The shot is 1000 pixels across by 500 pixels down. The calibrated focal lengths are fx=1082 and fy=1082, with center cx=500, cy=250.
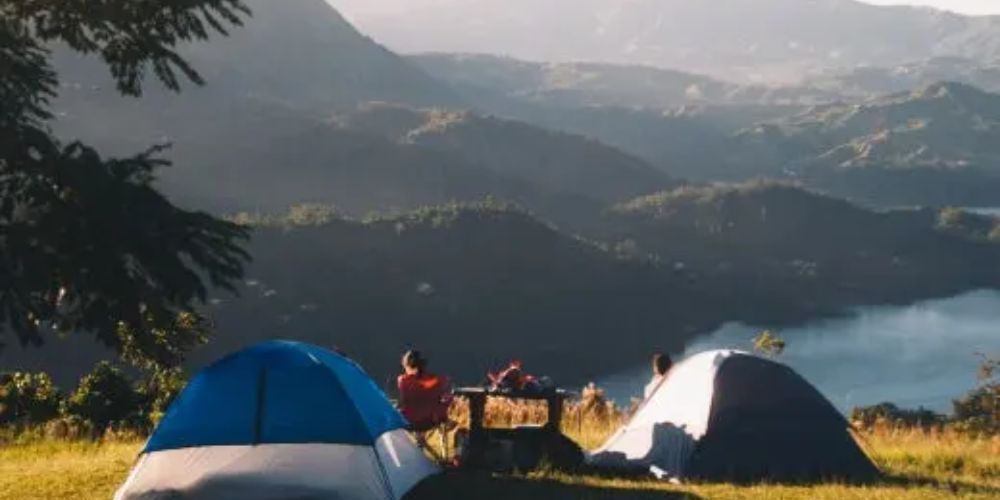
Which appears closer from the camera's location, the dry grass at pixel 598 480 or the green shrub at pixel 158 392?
the dry grass at pixel 598 480

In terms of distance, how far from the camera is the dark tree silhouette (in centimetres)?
820

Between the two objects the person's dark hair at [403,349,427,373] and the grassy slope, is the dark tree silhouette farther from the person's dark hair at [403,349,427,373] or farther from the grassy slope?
the person's dark hair at [403,349,427,373]

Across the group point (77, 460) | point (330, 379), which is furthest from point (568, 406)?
point (330, 379)

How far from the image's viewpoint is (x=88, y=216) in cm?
827

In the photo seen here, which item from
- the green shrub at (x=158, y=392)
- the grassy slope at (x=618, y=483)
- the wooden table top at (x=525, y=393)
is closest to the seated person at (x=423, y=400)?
the wooden table top at (x=525, y=393)

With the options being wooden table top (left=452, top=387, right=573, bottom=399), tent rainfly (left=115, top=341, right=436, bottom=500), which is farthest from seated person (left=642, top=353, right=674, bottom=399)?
tent rainfly (left=115, top=341, right=436, bottom=500)

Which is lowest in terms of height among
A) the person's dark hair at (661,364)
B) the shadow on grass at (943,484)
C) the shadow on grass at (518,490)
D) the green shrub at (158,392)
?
the green shrub at (158,392)

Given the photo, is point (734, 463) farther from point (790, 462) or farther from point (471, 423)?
point (471, 423)

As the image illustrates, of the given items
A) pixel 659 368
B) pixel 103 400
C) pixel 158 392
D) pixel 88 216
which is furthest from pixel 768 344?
pixel 88 216

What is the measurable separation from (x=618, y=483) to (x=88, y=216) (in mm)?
6598

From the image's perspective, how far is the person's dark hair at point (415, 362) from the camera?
532 inches

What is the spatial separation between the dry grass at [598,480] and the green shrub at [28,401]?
16.0ft

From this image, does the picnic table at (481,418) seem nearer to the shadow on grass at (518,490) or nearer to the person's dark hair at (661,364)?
the shadow on grass at (518,490)

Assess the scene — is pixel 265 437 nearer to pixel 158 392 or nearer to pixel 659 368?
pixel 659 368
